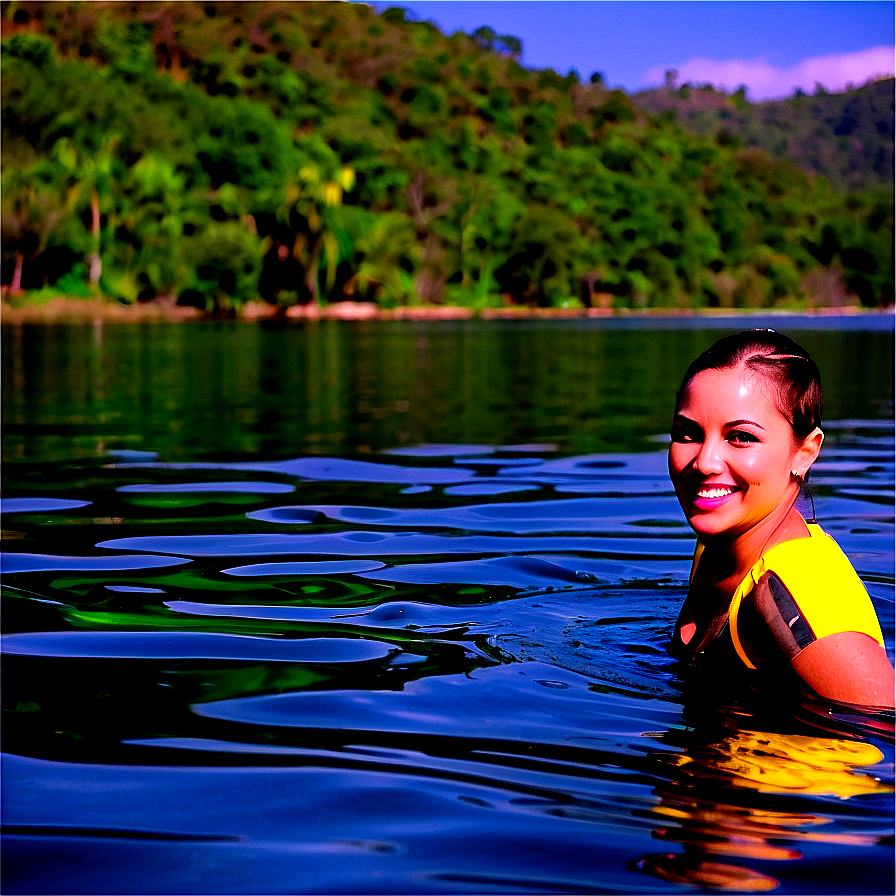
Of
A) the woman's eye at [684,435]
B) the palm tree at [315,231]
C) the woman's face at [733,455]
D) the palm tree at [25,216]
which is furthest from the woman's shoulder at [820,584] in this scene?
the palm tree at [315,231]

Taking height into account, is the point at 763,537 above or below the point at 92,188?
below

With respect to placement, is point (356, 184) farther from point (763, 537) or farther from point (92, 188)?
point (763, 537)

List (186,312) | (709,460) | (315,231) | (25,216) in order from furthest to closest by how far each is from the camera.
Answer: (315,231) → (186,312) → (25,216) → (709,460)

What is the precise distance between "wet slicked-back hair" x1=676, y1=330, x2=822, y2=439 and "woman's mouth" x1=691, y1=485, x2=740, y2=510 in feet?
0.81

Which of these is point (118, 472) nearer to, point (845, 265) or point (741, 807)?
point (741, 807)

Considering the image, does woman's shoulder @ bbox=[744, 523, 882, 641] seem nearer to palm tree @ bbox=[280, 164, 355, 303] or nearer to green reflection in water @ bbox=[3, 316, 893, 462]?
green reflection in water @ bbox=[3, 316, 893, 462]

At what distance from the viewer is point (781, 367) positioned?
3.44 m

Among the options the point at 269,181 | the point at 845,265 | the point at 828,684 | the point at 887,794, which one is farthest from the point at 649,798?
the point at 845,265

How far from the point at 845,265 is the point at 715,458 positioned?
414 feet

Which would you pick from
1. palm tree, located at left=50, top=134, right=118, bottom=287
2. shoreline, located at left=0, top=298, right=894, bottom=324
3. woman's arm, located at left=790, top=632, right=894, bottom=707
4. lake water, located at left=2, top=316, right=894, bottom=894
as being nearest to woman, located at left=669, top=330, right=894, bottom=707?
woman's arm, located at left=790, top=632, right=894, bottom=707

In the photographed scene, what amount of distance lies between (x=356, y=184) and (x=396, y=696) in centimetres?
9982

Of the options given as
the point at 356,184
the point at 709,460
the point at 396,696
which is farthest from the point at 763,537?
the point at 356,184

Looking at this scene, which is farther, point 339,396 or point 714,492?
point 339,396

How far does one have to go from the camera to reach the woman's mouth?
11.3 ft
